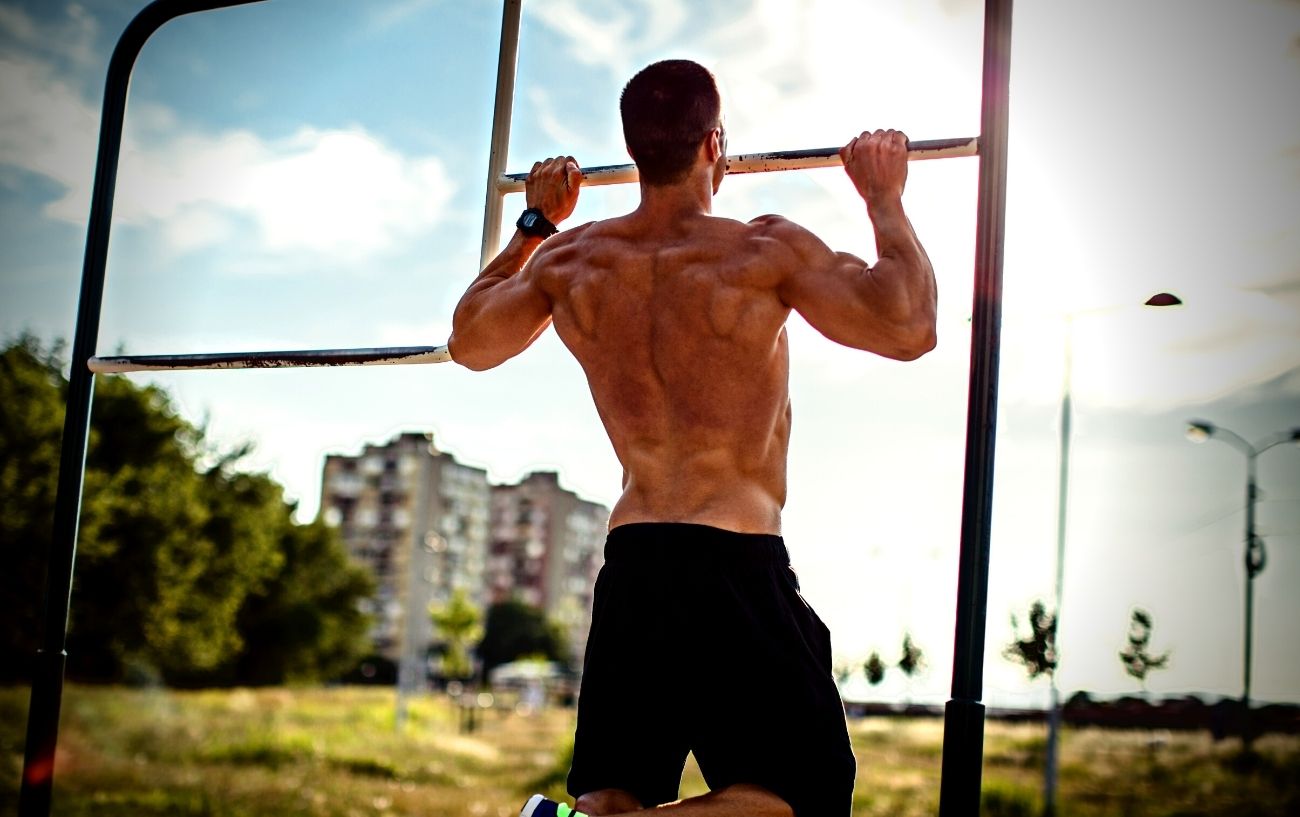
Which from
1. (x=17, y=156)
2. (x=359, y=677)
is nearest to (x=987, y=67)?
(x=17, y=156)

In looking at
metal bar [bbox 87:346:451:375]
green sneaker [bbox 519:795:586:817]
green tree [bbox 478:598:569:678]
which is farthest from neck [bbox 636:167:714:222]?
green tree [bbox 478:598:569:678]


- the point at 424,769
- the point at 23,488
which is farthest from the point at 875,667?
the point at 23,488

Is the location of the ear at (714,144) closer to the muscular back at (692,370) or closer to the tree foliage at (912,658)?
the muscular back at (692,370)

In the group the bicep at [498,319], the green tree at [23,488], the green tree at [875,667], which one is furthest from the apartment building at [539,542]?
the bicep at [498,319]

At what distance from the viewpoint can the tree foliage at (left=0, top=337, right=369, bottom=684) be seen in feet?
81.3

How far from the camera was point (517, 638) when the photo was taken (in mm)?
66188

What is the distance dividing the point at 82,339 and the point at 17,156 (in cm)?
1146

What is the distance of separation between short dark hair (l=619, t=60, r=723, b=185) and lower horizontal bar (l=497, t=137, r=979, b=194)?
27 cm

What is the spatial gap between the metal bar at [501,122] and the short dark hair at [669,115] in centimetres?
65

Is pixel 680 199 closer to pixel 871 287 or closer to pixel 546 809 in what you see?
pixel 871 287

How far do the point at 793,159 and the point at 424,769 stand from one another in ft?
88.2

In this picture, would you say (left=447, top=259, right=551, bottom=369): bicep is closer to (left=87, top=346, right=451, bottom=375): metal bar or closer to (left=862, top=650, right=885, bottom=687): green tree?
(left=87, top=346, right=451, bottom=375): metal bar

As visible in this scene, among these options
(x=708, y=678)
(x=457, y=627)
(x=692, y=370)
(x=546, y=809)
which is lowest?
(x=457, y=627)

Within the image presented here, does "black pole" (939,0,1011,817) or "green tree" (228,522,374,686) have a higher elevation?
"black pole" (939,0,1011,817)
